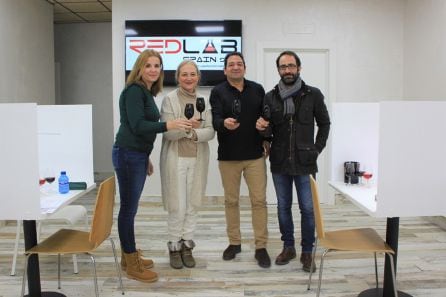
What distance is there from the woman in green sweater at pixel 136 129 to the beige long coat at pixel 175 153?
0.18 meters

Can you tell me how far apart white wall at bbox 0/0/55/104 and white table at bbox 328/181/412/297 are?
414 cm

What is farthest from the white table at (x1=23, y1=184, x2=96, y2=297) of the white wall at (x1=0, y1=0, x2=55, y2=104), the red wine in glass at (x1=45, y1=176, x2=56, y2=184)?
the white wall at (x1=0, y1=0, x2=55, y2=104)

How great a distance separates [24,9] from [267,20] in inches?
126

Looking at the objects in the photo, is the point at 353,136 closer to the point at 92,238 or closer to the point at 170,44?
the point at 92,238

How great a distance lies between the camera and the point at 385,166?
2.29 metres

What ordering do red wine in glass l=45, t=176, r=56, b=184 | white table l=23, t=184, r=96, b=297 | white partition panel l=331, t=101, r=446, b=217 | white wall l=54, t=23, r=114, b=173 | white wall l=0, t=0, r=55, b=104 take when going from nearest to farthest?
white partition panel l=331, t=101, r=446, b=217 → white table l=23, t=184, r=96, b=297 → red wine in glass l=45, t=176, r=56, b=184 → white wall l=0, t=0, r=55, b=104 → white wall l=54, t=23, r=114, b=173

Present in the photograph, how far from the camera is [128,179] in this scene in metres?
2.92

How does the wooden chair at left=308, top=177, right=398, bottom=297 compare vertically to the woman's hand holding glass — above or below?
below

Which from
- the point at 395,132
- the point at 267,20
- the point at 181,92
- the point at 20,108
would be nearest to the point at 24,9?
the point at 267,20

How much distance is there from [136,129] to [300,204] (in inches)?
51.6

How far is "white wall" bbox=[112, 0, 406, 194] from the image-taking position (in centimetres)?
558

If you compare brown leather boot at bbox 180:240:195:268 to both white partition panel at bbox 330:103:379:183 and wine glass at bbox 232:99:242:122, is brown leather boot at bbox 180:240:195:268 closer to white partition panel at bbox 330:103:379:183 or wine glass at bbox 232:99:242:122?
wine glass at bbox 232:99:242:122

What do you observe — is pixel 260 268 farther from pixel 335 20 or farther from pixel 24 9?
pixel 24 9

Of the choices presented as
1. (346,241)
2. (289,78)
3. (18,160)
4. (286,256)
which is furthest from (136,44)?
(346,241)
